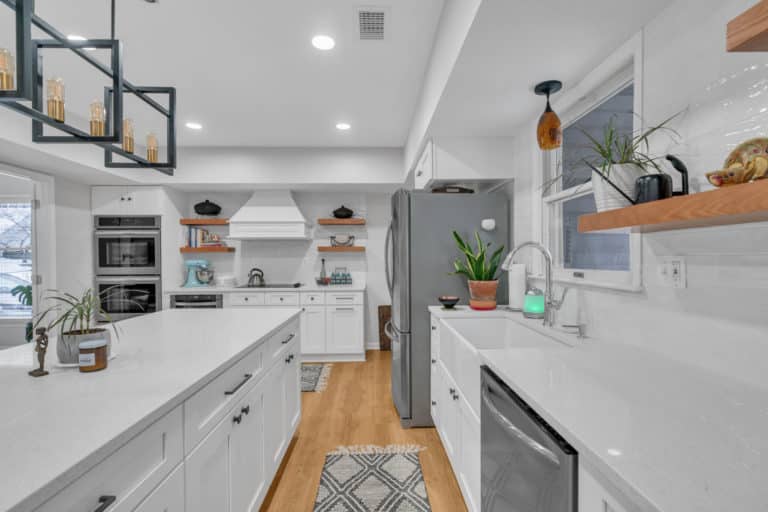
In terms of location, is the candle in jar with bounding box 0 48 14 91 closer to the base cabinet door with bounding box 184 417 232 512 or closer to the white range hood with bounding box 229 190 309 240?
the base cabinet door with bounding box 184 417 232 512

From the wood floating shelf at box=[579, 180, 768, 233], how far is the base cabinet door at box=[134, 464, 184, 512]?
144cm

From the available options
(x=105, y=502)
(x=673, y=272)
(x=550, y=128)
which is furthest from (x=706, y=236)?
(x=105, y=502)

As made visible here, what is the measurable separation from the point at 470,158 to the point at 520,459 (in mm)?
2194

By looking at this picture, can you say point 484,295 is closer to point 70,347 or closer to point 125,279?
point 70,347

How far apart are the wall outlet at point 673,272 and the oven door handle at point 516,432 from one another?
0.71 metres

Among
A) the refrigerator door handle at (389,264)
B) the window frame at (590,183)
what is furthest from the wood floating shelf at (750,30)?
the refrigerator door handle at (389,264)

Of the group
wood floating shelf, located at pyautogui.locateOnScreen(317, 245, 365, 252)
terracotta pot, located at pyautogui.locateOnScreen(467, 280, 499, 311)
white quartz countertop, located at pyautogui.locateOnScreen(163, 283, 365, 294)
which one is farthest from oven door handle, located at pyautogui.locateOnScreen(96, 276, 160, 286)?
terracotta pot, located at pyautogui.locateOnScreen(467, 280, 499, 311)

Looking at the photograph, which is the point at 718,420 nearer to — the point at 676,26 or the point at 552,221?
the point at 676,26

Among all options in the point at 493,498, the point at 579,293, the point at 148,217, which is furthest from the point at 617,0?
the point at 148,217

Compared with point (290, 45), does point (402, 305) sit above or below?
below

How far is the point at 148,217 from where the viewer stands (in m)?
4.41

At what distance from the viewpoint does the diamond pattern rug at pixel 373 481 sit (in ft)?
6.05

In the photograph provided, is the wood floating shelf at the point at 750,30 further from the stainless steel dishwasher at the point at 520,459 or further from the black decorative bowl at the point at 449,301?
the black decorative bowl at the point at 449,301

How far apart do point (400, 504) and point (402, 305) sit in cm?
121
